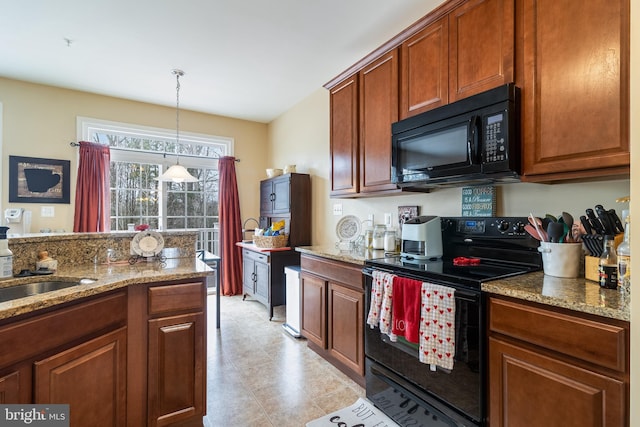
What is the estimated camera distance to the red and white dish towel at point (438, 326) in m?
1.48

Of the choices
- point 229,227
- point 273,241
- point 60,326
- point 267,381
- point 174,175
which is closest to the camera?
point 60,326

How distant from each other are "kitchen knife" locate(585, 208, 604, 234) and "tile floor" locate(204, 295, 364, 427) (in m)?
1.68

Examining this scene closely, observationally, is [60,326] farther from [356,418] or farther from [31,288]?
[356,418]

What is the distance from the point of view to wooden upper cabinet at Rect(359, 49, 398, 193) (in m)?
2.30

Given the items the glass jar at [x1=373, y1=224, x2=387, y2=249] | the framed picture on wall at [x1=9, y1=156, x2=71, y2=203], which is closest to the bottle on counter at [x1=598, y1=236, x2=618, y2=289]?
the glass jar at [x1=373, y1=224, x2=387, y2=249]

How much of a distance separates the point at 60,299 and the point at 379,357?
1669 mm

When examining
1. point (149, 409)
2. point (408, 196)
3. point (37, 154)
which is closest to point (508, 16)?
point (408, 196)

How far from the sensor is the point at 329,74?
11.1ft

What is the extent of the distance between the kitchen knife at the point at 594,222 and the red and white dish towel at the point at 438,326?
713mm

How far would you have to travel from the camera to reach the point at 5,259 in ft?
4.95

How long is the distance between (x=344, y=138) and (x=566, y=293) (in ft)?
6.50

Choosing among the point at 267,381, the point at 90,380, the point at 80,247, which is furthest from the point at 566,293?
the point at 80,247

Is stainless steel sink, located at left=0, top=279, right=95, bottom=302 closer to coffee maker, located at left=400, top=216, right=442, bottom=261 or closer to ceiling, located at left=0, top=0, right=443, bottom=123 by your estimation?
coffee maker, located at left=400, top=216, right=442, bottom=261

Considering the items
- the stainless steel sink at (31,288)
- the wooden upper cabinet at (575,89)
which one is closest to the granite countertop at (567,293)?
the wooden upper cabinet at (575,89)
